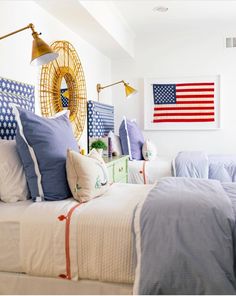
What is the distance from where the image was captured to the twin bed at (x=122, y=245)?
4.44ft

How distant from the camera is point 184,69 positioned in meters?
4.96

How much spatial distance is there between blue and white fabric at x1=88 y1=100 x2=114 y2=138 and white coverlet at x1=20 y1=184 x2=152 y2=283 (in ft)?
7.63

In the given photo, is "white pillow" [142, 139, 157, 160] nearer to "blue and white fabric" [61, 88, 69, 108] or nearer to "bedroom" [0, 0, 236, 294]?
"bedroom" [0, 0, 236, 294]

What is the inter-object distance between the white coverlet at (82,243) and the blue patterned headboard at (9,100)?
0.75 meters

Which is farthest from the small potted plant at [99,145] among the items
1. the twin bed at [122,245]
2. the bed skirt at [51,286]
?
the bed skirt at [51,286]

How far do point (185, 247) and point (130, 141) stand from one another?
2756 mm

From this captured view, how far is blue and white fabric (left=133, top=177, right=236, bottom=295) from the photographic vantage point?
134cm

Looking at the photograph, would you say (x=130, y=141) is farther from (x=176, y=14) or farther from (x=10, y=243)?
(x=10, y=243)

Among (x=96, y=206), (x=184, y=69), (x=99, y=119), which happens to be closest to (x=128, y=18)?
(x=184, y=69)

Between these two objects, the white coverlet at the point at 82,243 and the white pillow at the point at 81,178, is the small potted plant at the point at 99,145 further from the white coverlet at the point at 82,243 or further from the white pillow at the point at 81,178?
the white coverlet at the point at 82,243

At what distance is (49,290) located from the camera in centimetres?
160

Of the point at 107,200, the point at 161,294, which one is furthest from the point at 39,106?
the point at 161,294

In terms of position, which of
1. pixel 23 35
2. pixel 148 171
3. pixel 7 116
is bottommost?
pixel 148 171

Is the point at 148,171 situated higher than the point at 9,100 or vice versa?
the point at 9,100
